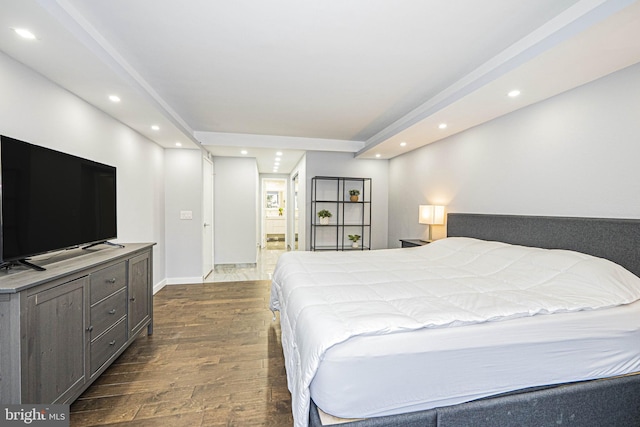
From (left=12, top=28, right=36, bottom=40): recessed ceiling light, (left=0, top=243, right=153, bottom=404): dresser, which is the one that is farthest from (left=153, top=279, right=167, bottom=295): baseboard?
(left=12, top=28, right=36, bottom=40): recessed ceiling light

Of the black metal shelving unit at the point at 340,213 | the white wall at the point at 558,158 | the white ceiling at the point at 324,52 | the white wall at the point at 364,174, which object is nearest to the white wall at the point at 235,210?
the white wall at the point at 364,174

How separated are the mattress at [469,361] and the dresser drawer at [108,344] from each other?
1672 mm

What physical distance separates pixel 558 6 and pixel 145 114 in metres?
3.61

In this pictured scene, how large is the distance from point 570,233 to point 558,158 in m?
0.67

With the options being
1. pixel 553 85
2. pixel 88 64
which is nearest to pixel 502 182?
pixel 553 85

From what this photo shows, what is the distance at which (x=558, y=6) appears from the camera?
164 cm

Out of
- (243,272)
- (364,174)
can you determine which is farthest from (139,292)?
(364,174)

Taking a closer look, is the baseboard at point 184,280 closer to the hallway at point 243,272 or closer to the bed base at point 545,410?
the hallway at point 243,272

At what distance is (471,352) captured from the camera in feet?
4.20

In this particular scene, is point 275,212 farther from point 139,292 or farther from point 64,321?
point 64,321

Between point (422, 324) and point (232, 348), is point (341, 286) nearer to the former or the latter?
point (422, 324)

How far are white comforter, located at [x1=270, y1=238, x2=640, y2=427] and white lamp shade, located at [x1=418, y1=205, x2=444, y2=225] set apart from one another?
126 centimetres

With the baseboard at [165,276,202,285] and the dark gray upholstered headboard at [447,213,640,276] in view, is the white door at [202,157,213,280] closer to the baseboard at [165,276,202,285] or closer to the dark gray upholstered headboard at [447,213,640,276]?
the baseboard at [165,276,202,285]

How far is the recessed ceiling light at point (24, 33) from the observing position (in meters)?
1.57
